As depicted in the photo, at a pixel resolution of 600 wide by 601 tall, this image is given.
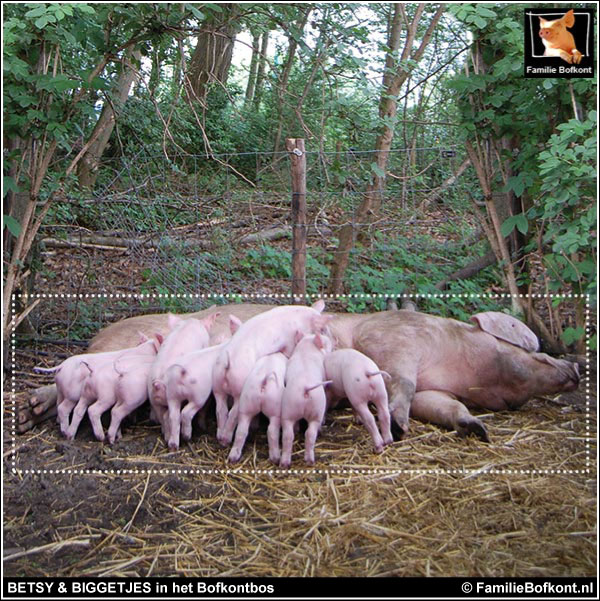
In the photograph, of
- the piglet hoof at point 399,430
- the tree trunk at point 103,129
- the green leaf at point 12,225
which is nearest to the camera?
the green leaf at point 12,225

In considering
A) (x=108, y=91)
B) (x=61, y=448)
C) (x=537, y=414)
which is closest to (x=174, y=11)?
(x=108, y=91)

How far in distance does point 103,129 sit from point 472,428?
2.30 meters

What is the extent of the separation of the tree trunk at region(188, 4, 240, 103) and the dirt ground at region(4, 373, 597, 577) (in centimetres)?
177

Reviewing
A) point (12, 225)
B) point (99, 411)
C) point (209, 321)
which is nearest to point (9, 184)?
point (12, 225)

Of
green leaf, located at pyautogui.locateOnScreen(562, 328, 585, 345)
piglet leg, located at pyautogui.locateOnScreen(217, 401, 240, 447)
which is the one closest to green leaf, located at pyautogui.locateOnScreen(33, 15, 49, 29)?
piglet leg, located at pyautogui.locateOnScreen(217, 401, 240, 447)

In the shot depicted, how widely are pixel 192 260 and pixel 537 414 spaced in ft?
5.33

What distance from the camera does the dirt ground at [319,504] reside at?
1.89 m

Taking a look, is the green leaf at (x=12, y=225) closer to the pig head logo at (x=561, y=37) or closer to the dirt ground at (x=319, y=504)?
the dirt ground at (x=319, y=504)

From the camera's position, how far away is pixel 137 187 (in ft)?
12.6

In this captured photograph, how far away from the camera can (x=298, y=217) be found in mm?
3357

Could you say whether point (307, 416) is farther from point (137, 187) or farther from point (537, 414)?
point (137, 187)

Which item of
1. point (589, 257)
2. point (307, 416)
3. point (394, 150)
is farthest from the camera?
point (394, 150)
